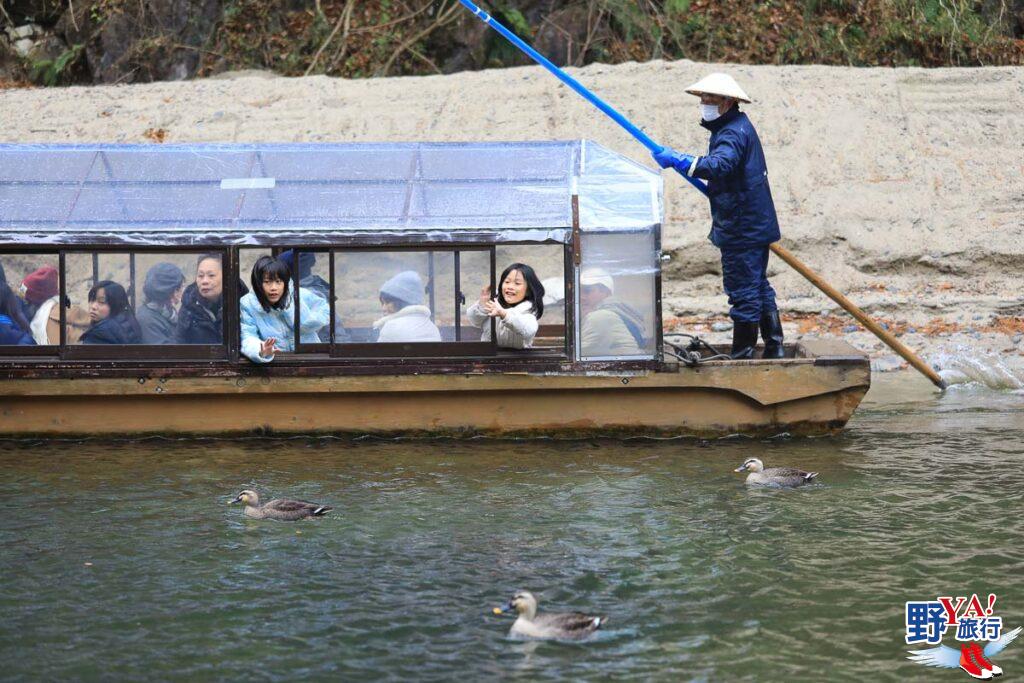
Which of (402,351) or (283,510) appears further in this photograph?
(402,351)

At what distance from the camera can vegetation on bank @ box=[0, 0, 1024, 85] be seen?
21547 mm

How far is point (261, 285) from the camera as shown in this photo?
9984mm

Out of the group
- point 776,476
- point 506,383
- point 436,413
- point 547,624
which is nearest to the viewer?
point 547,624

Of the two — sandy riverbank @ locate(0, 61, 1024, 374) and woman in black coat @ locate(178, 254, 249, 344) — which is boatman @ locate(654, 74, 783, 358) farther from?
sandy riverbank @ locate(0, 61, 1024, 374)

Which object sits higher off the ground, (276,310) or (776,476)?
(276,310)

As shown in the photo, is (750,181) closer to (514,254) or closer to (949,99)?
(514,254)

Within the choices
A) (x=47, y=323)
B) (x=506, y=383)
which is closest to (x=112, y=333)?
(x=47, y=323)

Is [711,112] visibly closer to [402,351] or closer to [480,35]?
[402,351]

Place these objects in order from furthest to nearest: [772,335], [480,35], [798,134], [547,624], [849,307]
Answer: [480,35] → [798,134] → [849,307] → [772,335] → [547,624]

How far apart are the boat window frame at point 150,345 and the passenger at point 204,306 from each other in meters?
0.04

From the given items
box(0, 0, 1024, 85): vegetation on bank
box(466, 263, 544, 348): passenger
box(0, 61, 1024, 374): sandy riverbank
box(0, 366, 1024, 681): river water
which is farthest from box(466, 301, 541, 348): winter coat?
box(0, 0, 1024, 85): vegetation on bank

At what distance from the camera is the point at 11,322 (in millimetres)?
10250

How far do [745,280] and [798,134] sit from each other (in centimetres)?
816

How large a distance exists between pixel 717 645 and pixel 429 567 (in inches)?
69.0
